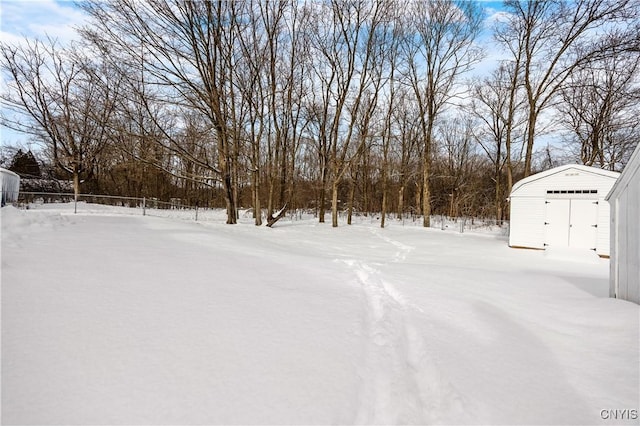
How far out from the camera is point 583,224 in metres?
10.6

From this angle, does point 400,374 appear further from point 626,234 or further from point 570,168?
point 570,168

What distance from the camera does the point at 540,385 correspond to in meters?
2.41

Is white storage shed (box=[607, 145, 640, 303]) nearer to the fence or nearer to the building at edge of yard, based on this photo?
the building at edge of yard

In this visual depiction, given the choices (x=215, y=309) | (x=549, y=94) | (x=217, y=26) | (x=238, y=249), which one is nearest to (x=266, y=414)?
(x=215, y=309)

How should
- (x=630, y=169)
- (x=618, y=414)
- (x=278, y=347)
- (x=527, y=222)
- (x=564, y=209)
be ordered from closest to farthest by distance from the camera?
(x=618, y=414) < (x=278, y=347) < (x=630, y=169) < (x=564, y=209) < (x=527, y=222)

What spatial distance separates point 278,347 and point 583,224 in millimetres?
12992

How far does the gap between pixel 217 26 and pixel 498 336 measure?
15.1 metres

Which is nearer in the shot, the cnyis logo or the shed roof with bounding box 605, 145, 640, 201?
the cnyis logo

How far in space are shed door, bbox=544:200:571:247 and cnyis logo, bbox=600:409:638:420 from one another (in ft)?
37.1

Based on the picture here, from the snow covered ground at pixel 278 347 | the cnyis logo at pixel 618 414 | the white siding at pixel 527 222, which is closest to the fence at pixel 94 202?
the snow covered ground at pixel 278 347

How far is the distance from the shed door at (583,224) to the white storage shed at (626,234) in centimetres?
810

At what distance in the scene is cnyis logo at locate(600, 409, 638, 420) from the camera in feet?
6.78

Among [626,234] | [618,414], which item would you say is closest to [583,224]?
[626,234]

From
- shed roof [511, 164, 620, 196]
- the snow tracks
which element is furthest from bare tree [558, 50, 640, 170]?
the snow tracks
